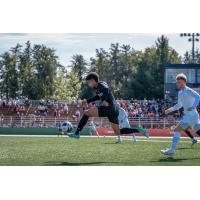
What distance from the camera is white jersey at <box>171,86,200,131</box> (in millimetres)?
9830

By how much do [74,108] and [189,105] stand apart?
1252 cm

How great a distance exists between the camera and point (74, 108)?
22.2 metres

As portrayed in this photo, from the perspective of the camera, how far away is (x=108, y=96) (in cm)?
967

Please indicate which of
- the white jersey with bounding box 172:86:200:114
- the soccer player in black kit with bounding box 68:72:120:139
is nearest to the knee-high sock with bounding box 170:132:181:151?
the white jersey with bounding box 172:86:200:114

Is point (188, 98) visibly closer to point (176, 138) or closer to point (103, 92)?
point (176, 138)

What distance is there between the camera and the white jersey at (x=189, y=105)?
32.3ft

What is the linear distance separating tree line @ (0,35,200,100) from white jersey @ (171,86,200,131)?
300cm

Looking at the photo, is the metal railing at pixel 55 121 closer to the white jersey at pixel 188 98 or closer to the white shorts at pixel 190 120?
the white shorts at pixel 190 120

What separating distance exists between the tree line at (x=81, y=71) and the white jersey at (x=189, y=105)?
300 centimetres

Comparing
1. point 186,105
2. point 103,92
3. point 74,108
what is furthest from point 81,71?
point 103,92

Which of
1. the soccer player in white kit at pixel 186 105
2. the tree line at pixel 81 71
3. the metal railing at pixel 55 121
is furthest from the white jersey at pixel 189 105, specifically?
the metal railing at pixel 55 121
